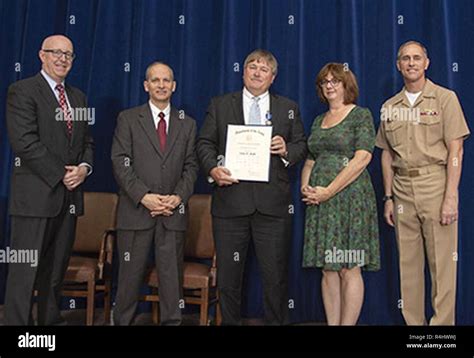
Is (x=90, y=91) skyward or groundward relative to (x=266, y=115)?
skyward

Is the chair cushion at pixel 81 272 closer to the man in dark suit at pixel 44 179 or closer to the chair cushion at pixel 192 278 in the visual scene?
the man in dark suit at pixel 44 179

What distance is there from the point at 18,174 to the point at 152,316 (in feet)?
4.50

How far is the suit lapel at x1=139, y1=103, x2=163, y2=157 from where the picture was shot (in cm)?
343

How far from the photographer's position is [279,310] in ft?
11.3

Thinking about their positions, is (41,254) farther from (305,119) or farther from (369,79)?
(369,79)

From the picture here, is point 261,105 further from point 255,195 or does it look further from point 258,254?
point 258,254

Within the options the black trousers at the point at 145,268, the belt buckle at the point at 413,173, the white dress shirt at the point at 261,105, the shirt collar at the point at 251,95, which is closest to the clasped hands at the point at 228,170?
the white dress shirt at the point at 261,105

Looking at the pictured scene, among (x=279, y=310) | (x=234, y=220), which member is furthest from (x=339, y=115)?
(x=279, y=310)

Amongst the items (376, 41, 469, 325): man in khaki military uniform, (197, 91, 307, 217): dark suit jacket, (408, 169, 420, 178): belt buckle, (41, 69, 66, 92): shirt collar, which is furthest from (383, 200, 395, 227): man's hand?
(41, 69, 66, 92): shirt collar

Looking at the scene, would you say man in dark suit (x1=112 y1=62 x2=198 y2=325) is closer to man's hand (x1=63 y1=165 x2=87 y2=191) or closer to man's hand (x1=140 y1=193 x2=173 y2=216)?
man's hand (x1=140 y1=193 x2=173 y2=216)

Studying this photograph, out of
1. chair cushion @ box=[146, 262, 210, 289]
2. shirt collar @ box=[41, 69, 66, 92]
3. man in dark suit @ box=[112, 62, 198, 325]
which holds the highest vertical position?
shirt collar @ box=[41, 69, 66, 92]

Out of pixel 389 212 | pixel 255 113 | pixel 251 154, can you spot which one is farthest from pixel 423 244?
pixel 255 113

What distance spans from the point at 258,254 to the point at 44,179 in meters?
1.31

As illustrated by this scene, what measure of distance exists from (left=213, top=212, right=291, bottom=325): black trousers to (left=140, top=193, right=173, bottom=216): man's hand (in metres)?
0.31
